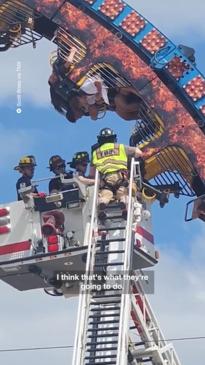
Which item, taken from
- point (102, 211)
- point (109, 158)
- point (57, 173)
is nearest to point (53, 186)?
point (57, 173)

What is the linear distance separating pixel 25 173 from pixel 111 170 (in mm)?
2566

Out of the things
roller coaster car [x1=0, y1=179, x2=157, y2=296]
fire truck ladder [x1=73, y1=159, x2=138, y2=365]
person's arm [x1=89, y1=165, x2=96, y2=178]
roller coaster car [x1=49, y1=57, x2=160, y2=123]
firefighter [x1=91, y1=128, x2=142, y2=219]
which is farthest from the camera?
roller coaster car [x1=49, y1=57, x2=160, y2=123]

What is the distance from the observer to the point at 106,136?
24344 millimetres

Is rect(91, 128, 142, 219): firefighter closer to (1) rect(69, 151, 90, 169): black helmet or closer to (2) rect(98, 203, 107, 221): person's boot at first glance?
(2) rect(98, 203, 107, 221): person's boot

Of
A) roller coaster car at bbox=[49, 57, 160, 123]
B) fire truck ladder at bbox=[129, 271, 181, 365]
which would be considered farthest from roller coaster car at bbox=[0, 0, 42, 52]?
fire truck ladder at bbox=[129, 271, 181, 365]

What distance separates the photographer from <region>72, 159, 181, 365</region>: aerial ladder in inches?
834

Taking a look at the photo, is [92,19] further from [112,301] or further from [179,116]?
[112,301]

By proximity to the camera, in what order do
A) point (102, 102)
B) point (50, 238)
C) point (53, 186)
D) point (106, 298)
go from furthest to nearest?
point (102, 102) → point (53, 186) → point (50, 238) → point (106, 298)

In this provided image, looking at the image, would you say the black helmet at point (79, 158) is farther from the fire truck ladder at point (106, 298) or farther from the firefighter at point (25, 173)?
the fire truck ladder at point (106, 298)

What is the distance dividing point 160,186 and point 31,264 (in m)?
3.35

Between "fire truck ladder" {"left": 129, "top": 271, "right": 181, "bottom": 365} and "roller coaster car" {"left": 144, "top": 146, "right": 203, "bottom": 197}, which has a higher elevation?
"roller coaster car" {"left": 144, "top": 146, "right": 203, "bottom": 197}

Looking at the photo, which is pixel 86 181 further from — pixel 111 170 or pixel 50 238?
pixel 50 238

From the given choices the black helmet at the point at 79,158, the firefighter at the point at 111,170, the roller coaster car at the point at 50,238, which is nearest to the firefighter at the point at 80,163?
the black helmet at the point at 79,158

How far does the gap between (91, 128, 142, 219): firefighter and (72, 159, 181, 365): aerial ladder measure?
17 centimetres
